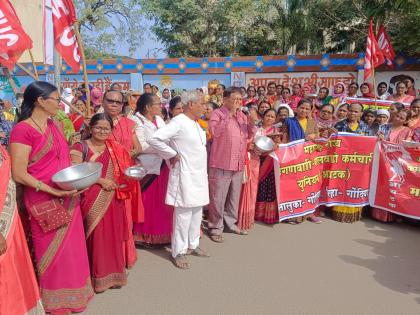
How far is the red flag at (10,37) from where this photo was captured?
3580mm

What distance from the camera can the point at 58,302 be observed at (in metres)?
2.69

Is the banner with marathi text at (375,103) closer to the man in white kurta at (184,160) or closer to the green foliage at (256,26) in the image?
the man in white kurta at (184,160)

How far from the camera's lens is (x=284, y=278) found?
3.31 metres

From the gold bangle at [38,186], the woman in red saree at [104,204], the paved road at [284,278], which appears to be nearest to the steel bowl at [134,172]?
the woman in red saree at [104,204]

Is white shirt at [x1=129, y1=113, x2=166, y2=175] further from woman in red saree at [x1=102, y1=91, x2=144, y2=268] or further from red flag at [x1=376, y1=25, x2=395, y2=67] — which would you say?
red flag at [x1=376, y1=25, x2=395, y2=67]

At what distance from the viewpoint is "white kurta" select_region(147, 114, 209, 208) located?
3322mm

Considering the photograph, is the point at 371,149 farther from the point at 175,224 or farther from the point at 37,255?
the point at 37,255

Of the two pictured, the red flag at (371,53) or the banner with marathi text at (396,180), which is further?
the red flag at (371,53)

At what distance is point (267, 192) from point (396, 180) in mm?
1622

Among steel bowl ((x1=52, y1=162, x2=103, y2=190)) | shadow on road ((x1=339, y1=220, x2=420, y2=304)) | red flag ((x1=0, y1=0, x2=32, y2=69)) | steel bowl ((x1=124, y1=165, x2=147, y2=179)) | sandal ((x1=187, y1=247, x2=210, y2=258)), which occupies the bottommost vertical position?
shadow on road ((x1=339, y1=220, x2=420, y2=304))

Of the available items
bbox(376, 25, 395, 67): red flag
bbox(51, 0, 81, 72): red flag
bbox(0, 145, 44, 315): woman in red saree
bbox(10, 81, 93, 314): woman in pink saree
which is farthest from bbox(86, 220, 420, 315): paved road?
bbox(376, 25, 395, 67): red flag

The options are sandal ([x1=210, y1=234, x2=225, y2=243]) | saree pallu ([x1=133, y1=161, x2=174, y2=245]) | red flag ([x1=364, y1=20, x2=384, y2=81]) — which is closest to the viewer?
saree pallu ([x1=133, y1=161, x2=174, y2=245])

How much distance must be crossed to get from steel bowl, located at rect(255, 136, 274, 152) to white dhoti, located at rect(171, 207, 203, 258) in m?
1.22

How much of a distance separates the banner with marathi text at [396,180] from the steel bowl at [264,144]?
1466 millimetres
